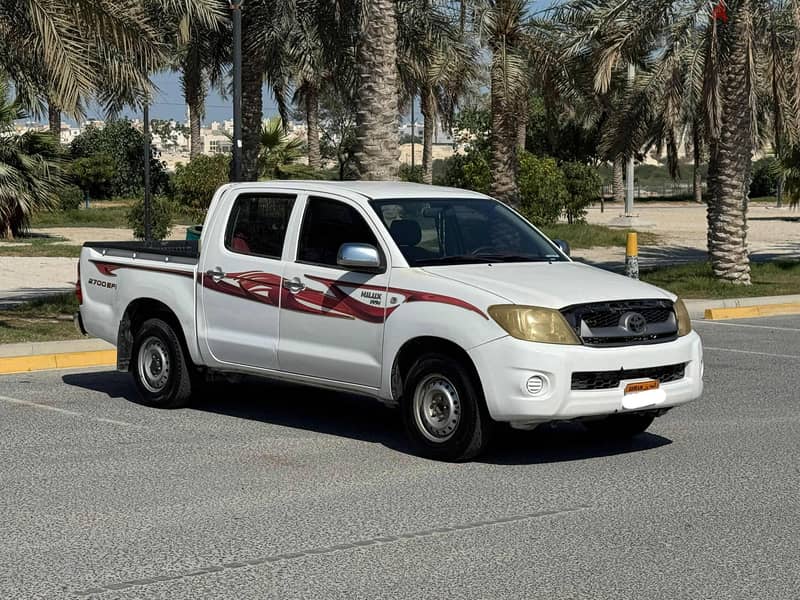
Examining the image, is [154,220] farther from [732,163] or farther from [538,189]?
[732,163]

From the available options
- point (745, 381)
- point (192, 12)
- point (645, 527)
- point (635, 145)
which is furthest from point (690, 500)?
point (635, 145)

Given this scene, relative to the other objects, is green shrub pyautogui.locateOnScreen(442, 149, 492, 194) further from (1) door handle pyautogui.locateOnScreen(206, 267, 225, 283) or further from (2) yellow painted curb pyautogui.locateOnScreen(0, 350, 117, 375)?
(1) door handle pyautogui.locateOnScreen(206, 267, 225, 283)

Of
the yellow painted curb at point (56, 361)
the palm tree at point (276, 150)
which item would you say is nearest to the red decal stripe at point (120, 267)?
the yellow painted curb at point (56, 361)

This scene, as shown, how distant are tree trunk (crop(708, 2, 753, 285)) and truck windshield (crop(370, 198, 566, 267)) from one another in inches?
554

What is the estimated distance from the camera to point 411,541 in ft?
22.6

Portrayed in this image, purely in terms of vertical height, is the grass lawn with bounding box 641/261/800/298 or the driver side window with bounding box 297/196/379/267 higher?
the driver side window with bounding box 297/196/379/267

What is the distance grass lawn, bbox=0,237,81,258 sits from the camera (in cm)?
3334

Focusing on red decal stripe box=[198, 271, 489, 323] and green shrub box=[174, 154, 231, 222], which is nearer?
red decal stripe box=[198, 271, 489, 323]

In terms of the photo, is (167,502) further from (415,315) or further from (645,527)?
(645,527)

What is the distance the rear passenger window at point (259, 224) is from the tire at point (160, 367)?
3.41ft

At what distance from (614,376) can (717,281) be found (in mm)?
15712

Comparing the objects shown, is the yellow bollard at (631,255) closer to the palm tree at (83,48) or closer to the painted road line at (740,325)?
the painted road line at (740,325)

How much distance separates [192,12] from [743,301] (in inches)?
372

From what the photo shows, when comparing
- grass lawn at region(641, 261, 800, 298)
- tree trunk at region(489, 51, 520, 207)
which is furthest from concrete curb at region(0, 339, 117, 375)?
tree trunk at region(489, 51, 520, 207)
